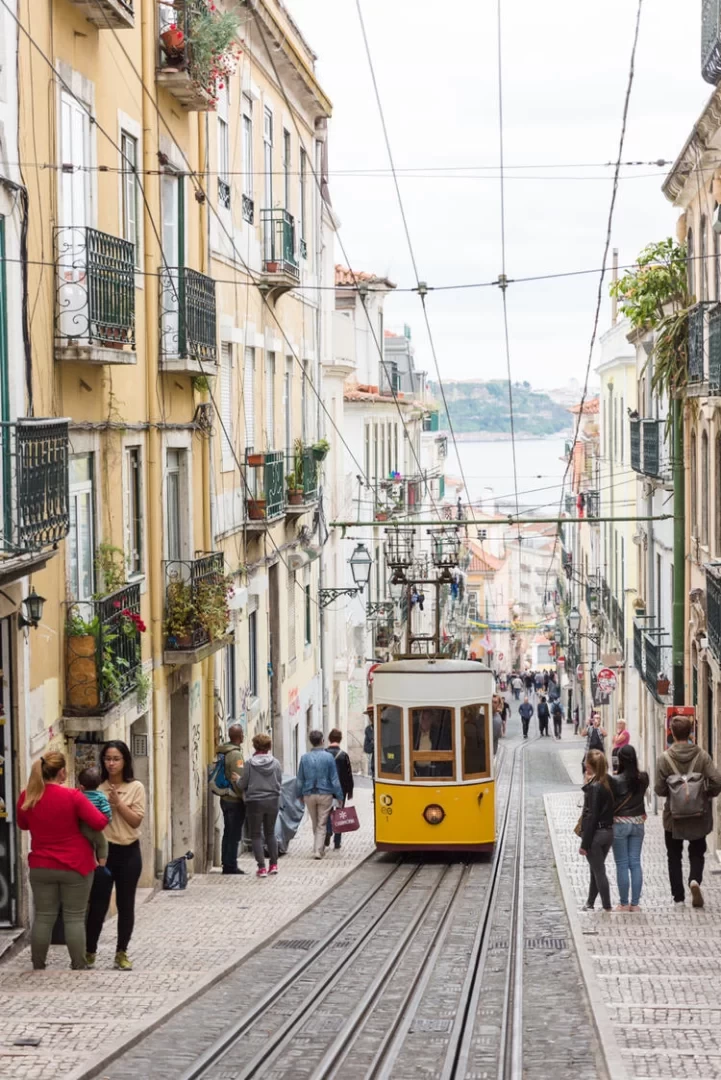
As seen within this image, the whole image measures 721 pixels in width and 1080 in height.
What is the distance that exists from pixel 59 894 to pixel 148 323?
794 cm

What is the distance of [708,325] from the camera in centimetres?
1958

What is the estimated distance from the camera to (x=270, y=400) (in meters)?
25.5

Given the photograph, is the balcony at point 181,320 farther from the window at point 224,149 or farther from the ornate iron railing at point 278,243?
the ornate iron railing at point 278,243

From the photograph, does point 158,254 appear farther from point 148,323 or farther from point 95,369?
point 95,369

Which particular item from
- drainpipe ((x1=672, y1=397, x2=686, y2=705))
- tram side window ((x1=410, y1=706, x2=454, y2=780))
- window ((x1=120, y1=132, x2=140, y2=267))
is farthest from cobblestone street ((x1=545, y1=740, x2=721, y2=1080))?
drainpipe ((x1=672, y1=397, x2=686, y2=705))

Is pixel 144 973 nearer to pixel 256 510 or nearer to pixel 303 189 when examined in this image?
pixel 256 510

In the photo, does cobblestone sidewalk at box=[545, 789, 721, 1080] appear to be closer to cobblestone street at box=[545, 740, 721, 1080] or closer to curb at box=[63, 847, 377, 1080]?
cobblestone street at box=[545, 740, 721, 1080]

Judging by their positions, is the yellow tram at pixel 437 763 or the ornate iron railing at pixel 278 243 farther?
the ornate iron railing at pixel 278 243

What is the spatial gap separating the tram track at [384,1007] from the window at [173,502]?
4.52 m

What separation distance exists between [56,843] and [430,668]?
10164mm

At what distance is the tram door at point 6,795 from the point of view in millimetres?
12102

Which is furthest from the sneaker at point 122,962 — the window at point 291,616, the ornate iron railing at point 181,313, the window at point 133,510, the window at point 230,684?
the window at point 291,616

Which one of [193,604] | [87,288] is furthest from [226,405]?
[87,288]

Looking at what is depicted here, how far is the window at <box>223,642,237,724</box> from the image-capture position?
21844mm
